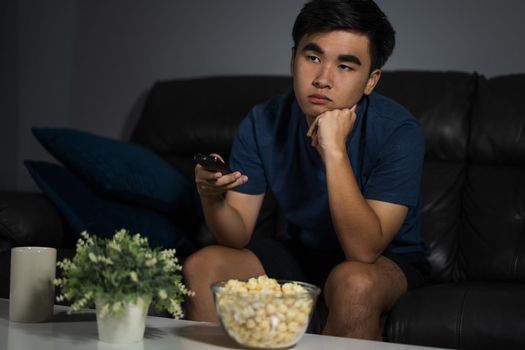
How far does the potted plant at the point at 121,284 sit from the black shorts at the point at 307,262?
70 cm

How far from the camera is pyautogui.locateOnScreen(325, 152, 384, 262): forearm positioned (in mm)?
1686

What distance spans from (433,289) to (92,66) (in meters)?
2.04

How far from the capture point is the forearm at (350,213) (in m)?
1.69

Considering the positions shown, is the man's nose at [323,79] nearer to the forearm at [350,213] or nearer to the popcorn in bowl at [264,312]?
the forearm at [350,213]

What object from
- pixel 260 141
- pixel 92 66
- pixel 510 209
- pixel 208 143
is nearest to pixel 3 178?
pixel 92 66

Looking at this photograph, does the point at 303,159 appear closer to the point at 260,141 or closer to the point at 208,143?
the point at 260,141

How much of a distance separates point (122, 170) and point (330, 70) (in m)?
0.83

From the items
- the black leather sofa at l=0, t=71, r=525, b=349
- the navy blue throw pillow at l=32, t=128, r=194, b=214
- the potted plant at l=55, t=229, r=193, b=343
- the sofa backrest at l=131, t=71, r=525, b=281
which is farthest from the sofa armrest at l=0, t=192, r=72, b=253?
the potted plant at l=55, t=229, r=193, b=343

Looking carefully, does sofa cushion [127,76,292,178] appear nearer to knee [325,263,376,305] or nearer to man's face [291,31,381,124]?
man's face [291,31,381,124]

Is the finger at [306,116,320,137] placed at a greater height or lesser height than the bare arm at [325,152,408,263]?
greater

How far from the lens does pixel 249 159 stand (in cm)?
202

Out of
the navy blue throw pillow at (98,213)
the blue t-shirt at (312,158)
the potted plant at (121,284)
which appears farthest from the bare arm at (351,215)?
the navy blue throw pillow at (98,213)

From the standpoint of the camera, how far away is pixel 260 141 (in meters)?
2.02

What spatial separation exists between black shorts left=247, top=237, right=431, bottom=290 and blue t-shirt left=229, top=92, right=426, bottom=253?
0.03m
